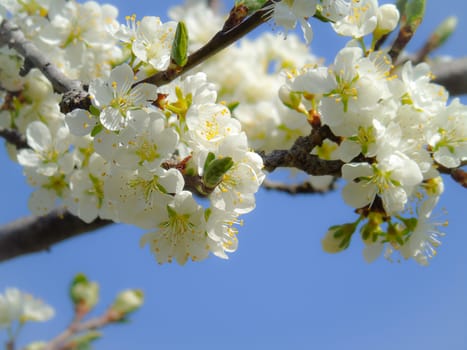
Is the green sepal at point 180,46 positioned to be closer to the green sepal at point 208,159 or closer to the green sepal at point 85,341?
the green sepal at point 208,159

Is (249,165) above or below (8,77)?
below

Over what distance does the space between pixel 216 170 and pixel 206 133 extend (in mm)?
169

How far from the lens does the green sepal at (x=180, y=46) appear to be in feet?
5.16

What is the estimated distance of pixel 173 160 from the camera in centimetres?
167

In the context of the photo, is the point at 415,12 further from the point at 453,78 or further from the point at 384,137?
the point at 453,78

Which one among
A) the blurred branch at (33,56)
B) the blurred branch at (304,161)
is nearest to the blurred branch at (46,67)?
the blurred branch at (33,56)

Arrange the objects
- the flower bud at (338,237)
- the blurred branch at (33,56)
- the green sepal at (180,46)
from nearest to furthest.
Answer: the green sepal at (180,46), the blurred branch at (33,56), the flower bud at (338,237)

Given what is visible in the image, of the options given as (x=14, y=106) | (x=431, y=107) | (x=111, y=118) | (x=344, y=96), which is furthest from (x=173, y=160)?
(x=14, y=106)

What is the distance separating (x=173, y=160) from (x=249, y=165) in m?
0.21

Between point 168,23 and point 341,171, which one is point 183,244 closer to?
point 341,171

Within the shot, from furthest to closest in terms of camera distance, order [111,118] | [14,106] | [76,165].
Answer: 1. [14,106]
2. [76,165]
3. [111,118]

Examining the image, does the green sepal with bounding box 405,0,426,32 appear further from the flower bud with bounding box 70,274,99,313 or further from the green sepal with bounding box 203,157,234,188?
the flower bud with bounding box 70,274,99,313

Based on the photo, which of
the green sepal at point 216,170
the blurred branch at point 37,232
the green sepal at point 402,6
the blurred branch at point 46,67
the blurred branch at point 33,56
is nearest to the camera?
the green sepal at point 216,170

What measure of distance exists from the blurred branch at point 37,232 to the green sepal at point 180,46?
1.15 meters
